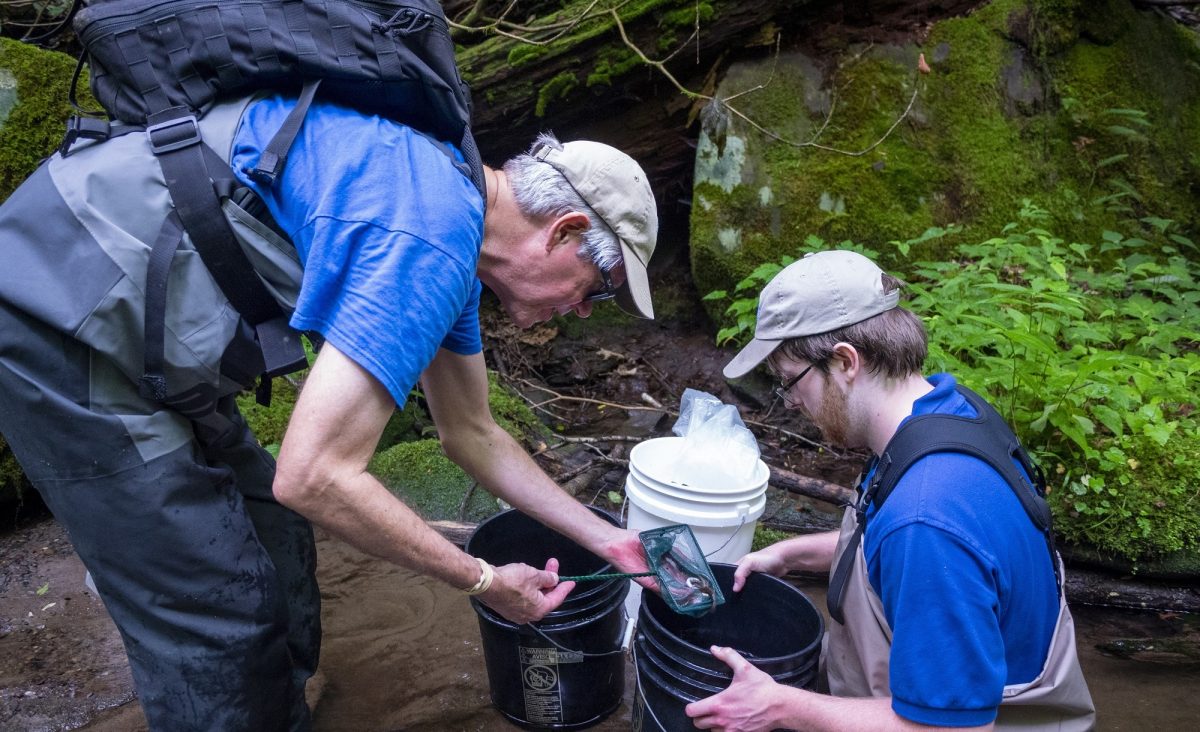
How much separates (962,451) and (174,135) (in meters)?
1.94

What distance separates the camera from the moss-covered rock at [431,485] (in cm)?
438

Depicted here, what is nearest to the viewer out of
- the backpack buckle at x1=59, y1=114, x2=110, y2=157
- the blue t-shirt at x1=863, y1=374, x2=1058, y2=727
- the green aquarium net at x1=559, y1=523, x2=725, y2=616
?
the blue t-shirt at x1=863, y1=374, x2=1058, y2=727

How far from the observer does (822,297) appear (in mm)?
2213

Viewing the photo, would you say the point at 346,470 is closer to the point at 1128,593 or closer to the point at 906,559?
the point at 906,559

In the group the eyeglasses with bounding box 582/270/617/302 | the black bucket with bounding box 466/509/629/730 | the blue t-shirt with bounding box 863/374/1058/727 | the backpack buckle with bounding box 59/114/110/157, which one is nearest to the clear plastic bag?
the black bucket with bounding box 466/509/629/730

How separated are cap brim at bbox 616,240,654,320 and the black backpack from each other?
0.67 meters

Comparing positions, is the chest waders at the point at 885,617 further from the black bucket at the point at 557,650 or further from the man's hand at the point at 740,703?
the black bucket at the point at 557,650

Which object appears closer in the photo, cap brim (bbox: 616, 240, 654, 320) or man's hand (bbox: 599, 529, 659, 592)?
cap brim (bbox: 616, 240, 654, 320)

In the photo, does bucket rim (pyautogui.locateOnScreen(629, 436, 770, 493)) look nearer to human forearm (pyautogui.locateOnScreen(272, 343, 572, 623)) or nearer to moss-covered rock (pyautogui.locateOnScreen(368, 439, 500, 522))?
human forearm (pyautogui.locateOnScreen(272, 343, 572, 623))

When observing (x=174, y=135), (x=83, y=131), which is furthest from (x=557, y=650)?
(x=83, y=131)

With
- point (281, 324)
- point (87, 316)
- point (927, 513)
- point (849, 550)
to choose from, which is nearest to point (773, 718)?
point (849, 550)

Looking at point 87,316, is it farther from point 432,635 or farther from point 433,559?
point 432,635

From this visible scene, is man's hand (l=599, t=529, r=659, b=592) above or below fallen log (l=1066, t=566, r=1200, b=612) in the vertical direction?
above

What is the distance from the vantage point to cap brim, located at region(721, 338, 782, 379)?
2328mm
